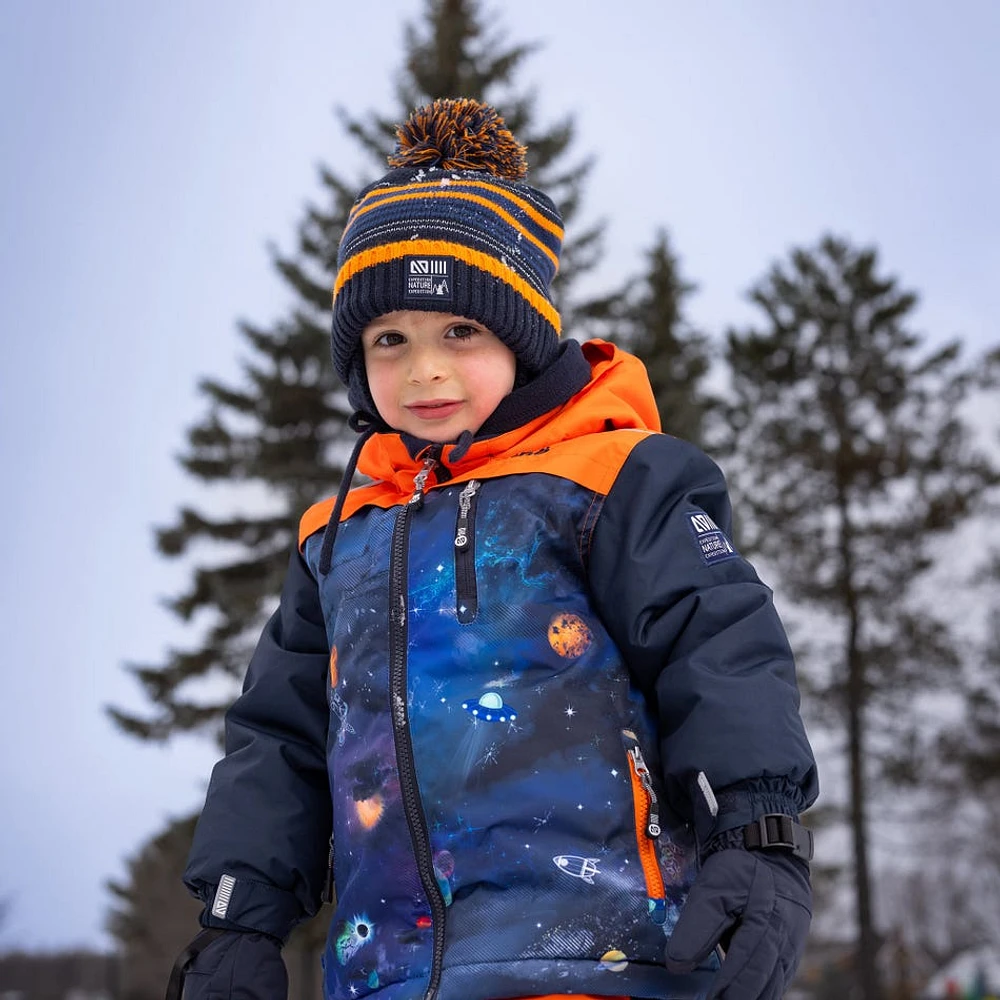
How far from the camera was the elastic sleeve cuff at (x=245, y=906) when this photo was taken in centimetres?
251

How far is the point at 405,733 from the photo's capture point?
2.28 metres

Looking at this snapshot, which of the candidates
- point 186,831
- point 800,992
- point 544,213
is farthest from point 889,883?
point 544,213

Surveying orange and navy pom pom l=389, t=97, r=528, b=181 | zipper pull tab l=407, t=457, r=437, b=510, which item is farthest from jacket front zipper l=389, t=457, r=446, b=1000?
orange and navy pom pom l=389, t=97, r=528, b=181

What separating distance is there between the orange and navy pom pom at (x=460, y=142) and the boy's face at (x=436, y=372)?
47 centimetres

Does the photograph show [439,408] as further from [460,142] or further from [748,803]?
[748,803]

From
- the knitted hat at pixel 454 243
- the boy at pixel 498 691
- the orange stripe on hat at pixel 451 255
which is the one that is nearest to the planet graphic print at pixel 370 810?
the boy at pixel 498 691

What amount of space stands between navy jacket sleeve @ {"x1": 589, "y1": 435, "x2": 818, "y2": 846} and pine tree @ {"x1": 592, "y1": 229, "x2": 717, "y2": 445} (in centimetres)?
1079

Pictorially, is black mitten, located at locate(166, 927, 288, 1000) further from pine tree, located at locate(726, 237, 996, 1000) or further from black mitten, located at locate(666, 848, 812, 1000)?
pine tree, located at locate(726, 237, 996, 1000)

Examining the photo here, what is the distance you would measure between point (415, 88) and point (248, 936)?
1437 centimetres

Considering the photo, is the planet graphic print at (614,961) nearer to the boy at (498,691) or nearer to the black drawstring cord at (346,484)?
the boy at (498,691)

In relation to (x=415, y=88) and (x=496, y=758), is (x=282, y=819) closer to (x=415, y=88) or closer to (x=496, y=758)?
(x=496, y=758)

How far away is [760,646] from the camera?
221cm

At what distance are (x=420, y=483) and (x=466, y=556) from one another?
0.26 metres

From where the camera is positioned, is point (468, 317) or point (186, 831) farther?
point (186, 831)
